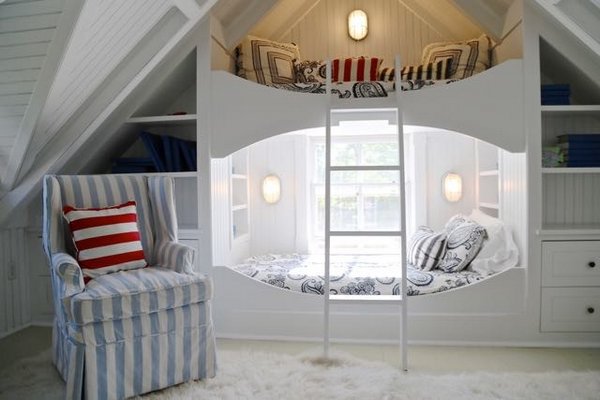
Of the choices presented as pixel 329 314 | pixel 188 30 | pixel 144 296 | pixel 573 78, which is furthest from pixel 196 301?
pixel 573 78

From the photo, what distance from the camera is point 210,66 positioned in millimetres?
2793

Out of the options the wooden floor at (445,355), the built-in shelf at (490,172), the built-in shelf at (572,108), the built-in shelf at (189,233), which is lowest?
the wooden floor at (445,355)

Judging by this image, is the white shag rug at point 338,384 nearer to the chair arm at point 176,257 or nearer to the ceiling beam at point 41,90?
the chair arm at point 176,257

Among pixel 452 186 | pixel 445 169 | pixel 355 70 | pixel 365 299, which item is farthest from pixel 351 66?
pixel 365 299

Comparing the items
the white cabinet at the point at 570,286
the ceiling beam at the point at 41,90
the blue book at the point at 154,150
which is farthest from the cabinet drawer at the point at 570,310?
the ceiling beam at the point at 41,90

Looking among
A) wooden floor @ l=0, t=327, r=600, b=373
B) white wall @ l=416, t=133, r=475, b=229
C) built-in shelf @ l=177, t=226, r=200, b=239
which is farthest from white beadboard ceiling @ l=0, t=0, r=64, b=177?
white wall @ l=416, t=133, r=475, b=229

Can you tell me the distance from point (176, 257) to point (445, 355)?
1580mm

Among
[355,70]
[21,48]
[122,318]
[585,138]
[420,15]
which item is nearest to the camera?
[122,318]

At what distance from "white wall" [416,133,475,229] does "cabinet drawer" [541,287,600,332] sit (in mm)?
1138

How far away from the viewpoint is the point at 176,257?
2.29 meters

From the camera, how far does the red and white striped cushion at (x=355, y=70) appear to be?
3.09 m

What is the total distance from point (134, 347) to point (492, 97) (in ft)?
7.75

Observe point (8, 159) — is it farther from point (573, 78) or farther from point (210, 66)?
point (573, 78)

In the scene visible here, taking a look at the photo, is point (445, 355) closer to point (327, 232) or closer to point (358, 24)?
point (327, 232)
